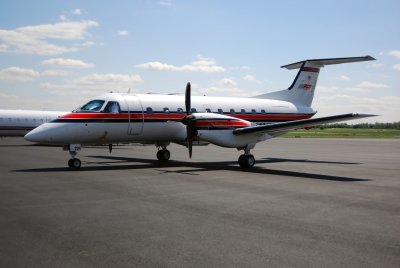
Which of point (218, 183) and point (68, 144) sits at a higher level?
point (68, 144)

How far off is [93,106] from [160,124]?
3421 mm

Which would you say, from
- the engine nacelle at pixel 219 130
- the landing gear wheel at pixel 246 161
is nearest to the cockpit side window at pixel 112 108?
the engine nacelle at pixel 219 130

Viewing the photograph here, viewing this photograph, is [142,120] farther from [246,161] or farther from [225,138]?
[246,161]

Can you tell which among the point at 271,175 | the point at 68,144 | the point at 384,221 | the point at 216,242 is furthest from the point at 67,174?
the point at 384,221

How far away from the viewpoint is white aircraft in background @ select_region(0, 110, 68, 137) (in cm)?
4200

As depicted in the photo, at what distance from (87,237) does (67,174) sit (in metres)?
9.66

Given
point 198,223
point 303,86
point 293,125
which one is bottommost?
point 198,223

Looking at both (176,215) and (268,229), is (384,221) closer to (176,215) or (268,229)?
(268,229)

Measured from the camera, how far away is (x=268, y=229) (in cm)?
746

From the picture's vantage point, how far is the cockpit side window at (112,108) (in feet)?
61.1

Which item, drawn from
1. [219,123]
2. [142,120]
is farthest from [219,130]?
[142,120]

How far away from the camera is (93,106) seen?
1853 centimetres

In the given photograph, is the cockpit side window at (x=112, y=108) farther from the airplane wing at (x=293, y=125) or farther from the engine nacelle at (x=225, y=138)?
the airplane wing at (x=293, y=125)

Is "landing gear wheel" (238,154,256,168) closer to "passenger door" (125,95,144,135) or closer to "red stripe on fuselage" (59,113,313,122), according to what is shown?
"red stripe on fuselage" (59,113,313,122)
